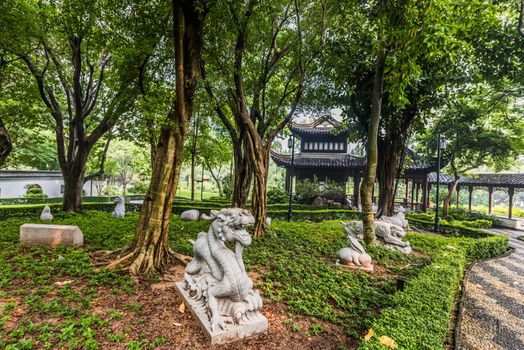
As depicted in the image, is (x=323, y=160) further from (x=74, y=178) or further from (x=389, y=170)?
(x=74, y=178)

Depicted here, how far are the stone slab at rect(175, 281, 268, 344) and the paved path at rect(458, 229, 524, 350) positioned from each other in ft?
9.51

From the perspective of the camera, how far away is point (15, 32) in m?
7.29

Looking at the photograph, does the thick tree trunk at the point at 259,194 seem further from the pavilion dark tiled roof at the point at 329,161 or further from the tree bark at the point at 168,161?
the pavilion dark tiled roof at the point at 329,161

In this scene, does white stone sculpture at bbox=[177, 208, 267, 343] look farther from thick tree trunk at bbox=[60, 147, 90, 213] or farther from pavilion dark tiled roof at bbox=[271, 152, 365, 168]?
pavilion dark tiled roof at bbox=[271, 152, 365, 168]

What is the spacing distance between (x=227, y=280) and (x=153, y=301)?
150 centimetres

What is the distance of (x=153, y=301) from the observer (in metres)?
3.93

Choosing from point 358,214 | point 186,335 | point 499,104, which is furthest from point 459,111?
point 186,335

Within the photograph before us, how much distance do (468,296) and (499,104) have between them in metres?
11.6

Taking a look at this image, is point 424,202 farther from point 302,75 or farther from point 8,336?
point 8,336

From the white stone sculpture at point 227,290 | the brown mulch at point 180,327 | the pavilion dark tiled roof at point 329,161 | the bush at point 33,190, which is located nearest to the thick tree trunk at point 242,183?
the brown mulch at point 180,327

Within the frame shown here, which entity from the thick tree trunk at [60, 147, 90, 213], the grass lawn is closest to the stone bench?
the grass lawn

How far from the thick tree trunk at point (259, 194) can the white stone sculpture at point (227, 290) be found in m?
4.80

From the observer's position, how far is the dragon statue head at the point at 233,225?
3277 millimetres

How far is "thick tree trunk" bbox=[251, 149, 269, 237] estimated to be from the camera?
8238 millimetres
